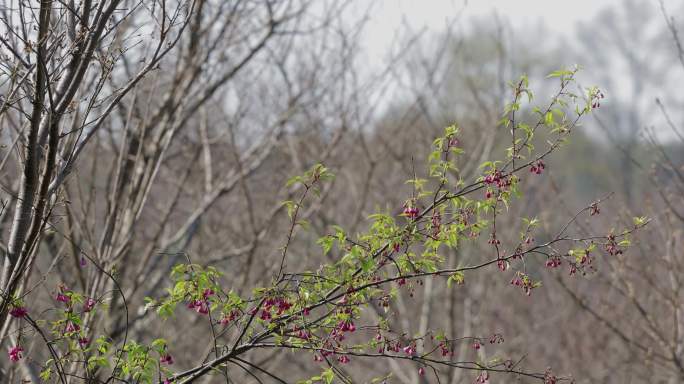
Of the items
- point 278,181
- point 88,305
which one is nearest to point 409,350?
point 88,305

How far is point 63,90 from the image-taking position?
2.50 m

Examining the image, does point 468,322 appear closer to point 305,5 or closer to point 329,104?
point 329,104

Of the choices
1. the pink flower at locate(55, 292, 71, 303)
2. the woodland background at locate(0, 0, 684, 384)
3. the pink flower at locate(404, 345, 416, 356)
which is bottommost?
the pink flower at locate(404, 345, 416, 356)

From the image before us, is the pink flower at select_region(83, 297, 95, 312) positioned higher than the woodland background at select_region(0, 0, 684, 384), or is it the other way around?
the woodland background at select_region(0, 0, 684, 384)

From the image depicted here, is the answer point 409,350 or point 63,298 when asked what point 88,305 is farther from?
point 409,350

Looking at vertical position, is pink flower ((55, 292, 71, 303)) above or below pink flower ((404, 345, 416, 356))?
above

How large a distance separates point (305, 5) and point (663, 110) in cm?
296

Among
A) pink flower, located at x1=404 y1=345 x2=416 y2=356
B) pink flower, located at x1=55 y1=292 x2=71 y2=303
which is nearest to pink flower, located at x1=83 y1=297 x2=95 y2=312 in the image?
pink flower, located at x1=55 y1=292 x2=71 y2=303

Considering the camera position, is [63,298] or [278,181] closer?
[63,298]

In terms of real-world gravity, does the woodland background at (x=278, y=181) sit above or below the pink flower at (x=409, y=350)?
above

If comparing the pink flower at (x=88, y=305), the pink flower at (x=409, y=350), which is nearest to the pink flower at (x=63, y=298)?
the pink flower at (x=88, y=305)

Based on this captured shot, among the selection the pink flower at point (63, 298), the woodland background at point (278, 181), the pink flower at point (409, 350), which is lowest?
the pink flower at point (409, 350)

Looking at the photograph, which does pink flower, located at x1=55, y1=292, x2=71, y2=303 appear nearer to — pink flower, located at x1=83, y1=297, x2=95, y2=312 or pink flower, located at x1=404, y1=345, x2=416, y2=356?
pink flower, located at x1=83, y1=297, x2=95, y2=312

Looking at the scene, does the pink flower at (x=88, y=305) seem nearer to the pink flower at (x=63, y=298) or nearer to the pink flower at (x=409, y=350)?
the pink flower at (x=63, y=298)
